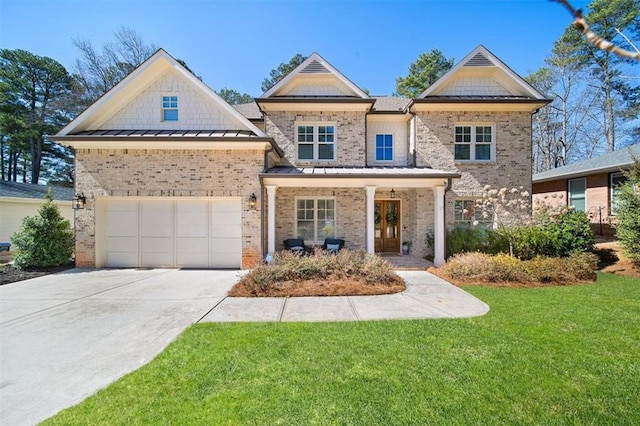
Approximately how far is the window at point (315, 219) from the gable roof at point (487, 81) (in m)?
6.25

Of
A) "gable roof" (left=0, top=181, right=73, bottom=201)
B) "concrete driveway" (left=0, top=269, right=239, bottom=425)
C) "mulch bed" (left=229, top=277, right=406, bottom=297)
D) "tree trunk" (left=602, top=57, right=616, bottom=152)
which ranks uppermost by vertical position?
"tree trunk" (left=602, top=57, right=616, bottom=152)

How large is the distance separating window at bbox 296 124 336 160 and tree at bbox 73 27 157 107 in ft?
63.4

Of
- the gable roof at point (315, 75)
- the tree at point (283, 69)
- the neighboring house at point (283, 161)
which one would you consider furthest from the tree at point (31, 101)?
the gable roof at point (315, 75)

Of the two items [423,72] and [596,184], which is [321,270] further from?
[423,72]

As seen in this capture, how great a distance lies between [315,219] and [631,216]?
11078mm

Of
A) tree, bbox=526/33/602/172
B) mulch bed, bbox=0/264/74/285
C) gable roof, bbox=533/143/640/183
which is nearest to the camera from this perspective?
mulch bed, bbox=0/264/74/285

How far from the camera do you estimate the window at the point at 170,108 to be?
11305 mm

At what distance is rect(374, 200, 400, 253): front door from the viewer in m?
13.3

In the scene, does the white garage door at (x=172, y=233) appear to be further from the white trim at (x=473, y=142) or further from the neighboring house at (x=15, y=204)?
the white trim at (x=473, y=142)

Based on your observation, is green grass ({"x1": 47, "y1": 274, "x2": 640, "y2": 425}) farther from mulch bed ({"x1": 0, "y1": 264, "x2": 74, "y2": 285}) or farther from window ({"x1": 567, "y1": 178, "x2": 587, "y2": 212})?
window ({"x1": 567, "y1": 178, "x2": 587, "y2": 212})

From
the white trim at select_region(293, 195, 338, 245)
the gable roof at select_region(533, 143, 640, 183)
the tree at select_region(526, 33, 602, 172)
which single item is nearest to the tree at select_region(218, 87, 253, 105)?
the white trim at select_region(293, 195, 338, 245)

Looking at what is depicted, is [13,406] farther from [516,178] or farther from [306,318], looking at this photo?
[516,178]

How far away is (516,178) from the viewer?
12641 millimetres

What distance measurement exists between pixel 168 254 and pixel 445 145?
12.0m
